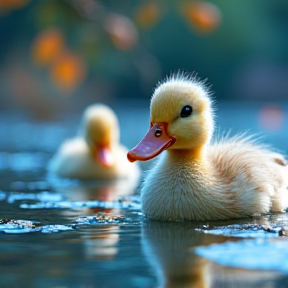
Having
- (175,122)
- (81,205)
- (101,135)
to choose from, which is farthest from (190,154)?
(101,135)

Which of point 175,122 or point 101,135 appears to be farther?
point 101,135

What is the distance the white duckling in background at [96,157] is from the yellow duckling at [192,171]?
3.56 meters


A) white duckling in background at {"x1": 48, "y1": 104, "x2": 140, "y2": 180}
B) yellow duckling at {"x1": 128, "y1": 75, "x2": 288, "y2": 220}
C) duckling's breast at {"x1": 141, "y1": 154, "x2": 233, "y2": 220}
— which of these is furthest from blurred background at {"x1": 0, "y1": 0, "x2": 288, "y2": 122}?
duckling's breast at {"x1": 141, "y1": 154, "x2": 233, "y2": 220}

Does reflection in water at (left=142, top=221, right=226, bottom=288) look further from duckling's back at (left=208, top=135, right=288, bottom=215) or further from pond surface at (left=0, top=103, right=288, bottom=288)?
duckling's back at (left=208, top=135, right=288, bottom=215)

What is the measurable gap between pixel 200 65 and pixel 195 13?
17164 millimetres

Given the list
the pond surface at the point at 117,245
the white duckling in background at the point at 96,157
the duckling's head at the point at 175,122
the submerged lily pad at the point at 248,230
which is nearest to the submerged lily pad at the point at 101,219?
the pond surface at the point at 117,245

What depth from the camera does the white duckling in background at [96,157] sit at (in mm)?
10781

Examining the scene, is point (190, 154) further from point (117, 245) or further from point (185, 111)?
point (117, 245)

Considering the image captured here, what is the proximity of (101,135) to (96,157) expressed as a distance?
0.27 m

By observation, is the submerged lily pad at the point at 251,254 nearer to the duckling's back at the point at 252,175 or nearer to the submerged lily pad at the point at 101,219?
the duckling's back at the point at 252,175

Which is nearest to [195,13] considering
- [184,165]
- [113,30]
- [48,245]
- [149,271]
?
[113,30]

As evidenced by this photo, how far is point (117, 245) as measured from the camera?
5746 millimetres

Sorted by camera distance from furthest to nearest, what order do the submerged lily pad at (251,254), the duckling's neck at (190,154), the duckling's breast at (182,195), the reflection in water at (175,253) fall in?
the duckling's neck at (190,154)
the duckling's breast at (182,195)
the submerged lily pad at (251,254)
the reflection in water at (175,253)

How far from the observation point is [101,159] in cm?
1083
